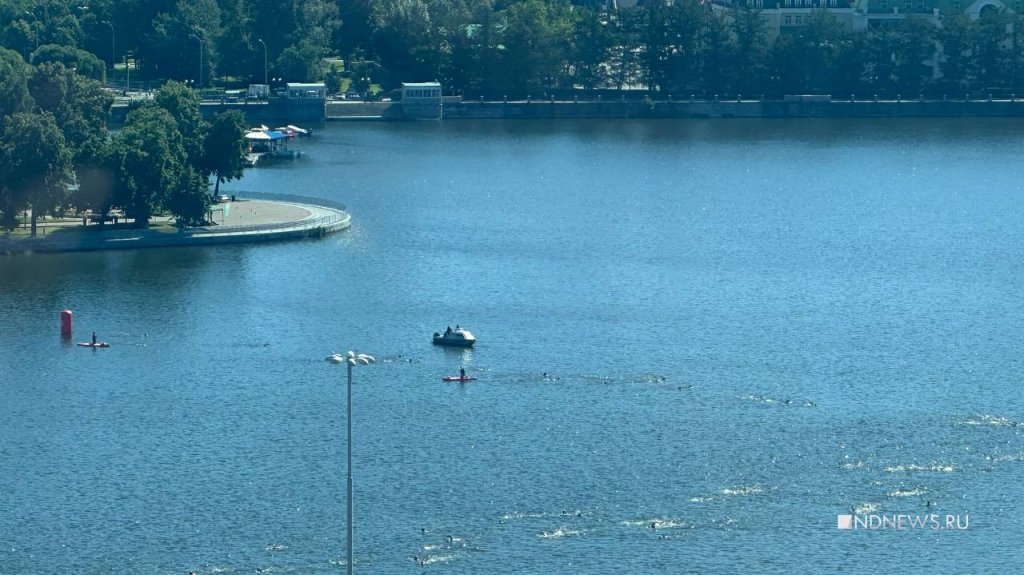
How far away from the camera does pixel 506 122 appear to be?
470 ft

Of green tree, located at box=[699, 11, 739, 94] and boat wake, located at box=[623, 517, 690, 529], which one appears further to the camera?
green tree, located at box=[699, 11, 739, 94]

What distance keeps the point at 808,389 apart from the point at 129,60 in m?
114

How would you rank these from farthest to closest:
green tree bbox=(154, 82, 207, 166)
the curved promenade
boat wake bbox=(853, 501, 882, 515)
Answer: green tree bbox=(154, 82, 207, 166), the curved promenade, boat wake bbox=(853, 501, 882, 515)

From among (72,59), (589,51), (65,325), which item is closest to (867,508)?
(65,325)

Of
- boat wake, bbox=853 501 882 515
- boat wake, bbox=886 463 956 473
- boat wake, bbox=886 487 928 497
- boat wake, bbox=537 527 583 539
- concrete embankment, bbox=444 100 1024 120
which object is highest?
concrete embankment, bbox=444 100 1024 120

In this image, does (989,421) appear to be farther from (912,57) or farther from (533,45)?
(912,57)

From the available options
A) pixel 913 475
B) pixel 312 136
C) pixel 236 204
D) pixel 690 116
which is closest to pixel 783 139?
pixel 690 116

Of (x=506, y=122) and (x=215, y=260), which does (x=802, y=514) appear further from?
(x=506, y=122)

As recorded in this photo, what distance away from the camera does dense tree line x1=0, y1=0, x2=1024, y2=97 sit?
147 metres

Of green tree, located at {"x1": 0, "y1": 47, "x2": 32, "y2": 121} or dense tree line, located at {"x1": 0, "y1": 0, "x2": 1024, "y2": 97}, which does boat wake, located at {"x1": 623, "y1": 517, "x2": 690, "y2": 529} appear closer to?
green tree, located at {"x1": 0, "y1": 47, "x2": 32, "y2": 121}

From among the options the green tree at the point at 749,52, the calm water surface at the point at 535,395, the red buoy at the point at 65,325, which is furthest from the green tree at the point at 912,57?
the red buoy at the point at 65,325

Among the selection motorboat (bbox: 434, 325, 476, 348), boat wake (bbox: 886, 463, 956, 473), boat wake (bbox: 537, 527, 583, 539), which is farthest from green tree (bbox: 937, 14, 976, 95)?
boat wake (bbox: 537, 527, 583, 539)

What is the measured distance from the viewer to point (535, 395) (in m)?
58.1

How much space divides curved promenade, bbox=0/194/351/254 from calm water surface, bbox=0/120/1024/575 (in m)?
1.23
